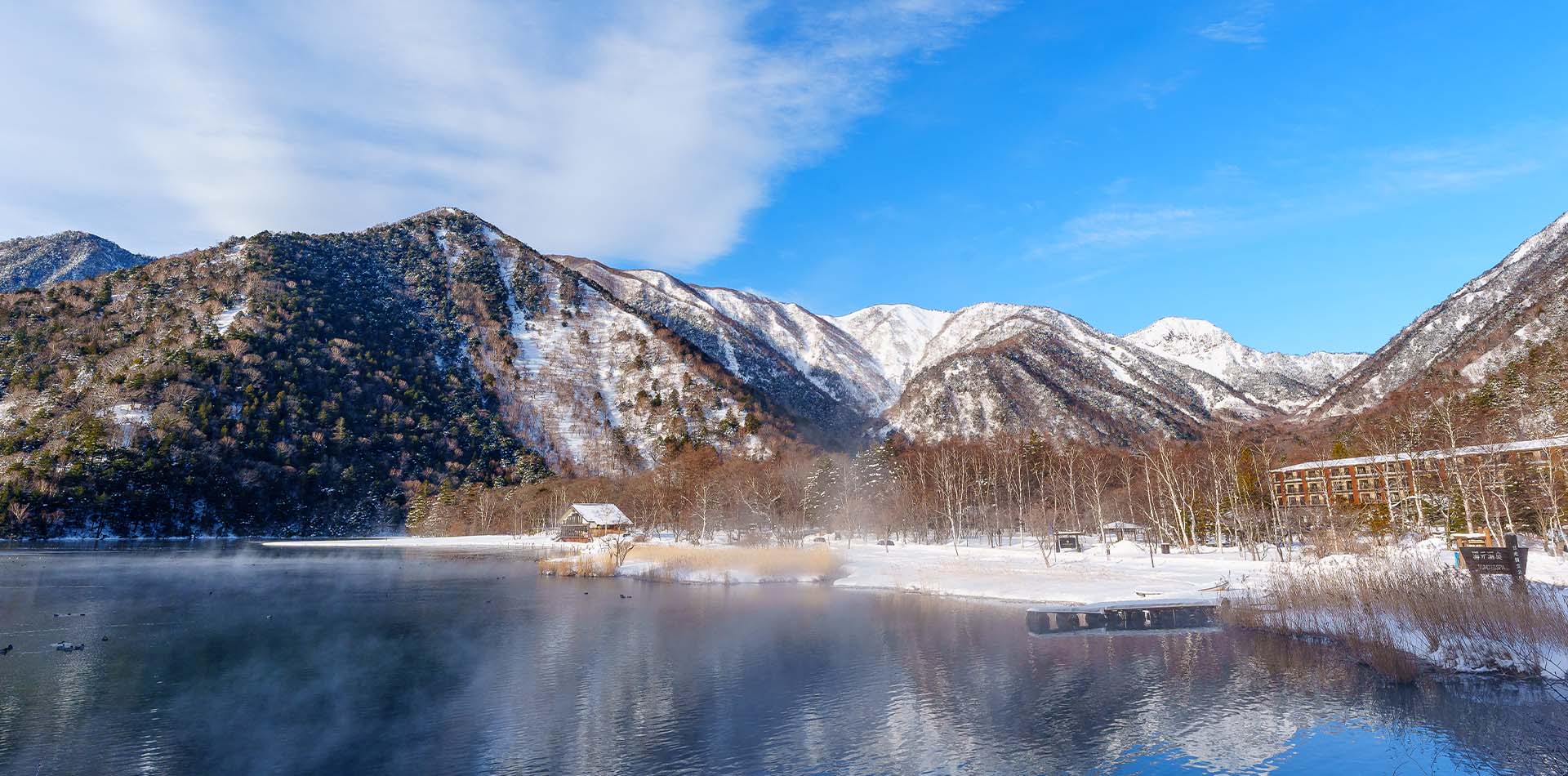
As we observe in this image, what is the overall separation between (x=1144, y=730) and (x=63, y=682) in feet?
90.0

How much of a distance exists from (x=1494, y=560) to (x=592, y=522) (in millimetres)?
84354

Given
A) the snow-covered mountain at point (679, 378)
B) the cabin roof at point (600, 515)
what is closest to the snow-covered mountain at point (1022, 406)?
the snow-covered mountain at point (679, 378)

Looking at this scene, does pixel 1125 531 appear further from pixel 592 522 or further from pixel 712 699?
pixel 712 699

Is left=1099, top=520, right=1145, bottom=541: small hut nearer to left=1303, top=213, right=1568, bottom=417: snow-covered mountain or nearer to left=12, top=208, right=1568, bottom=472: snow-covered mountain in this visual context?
left=1303, top=213, right=1568, bottom=417: snow-covered mountain

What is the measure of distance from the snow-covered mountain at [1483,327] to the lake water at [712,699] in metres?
116

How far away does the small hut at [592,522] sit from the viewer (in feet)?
309

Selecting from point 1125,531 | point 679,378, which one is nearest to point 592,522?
point 1125,531

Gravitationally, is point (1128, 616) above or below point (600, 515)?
below

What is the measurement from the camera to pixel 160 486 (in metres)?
105

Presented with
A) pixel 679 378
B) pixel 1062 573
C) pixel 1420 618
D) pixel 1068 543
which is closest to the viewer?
pixel 1420 618

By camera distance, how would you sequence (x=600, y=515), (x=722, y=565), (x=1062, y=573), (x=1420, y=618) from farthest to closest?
(x=600, y=515)
(x=722, y=565)
(x=1062, y=573)
(x=1420, y=618)

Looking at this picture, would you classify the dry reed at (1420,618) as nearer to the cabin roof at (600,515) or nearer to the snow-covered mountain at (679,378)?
the cabin roof at (600,515)

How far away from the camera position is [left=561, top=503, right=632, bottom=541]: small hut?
9431 centimetres

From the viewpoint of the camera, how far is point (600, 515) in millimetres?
95625
